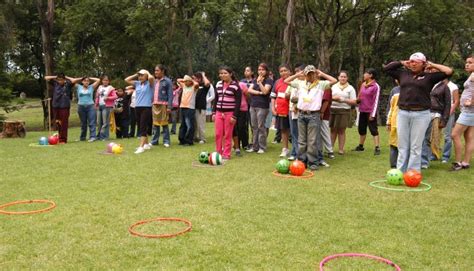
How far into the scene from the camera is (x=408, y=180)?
6922 mm

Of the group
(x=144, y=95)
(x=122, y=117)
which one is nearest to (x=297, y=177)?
(x=144, y=95)

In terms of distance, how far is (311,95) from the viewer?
830cm

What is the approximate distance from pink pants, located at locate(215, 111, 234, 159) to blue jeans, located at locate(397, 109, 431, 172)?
11.4 ft

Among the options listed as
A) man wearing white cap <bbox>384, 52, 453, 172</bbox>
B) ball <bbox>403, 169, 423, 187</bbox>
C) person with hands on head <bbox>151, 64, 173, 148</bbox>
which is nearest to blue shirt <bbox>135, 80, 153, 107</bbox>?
person with hands on head <bbox>151, 64, 173, 148</bbox>

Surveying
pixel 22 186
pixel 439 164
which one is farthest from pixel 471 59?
pixel 22 186

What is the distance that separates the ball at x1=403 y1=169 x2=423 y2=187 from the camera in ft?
22.6

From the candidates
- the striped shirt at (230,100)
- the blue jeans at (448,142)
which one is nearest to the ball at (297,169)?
the striped shirt at (230,100)

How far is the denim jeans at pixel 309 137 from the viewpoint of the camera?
8.41 metres

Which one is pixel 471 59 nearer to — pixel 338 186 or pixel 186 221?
pixel 338 186

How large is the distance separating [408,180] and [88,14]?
21.2 meters

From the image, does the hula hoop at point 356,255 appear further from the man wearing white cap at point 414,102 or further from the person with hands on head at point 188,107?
the person with hands on head at point 188,107

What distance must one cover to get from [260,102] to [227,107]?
108 centimetres

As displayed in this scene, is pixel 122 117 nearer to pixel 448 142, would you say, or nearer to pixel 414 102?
pixel 448 142

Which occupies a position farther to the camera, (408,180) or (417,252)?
(408,180)
